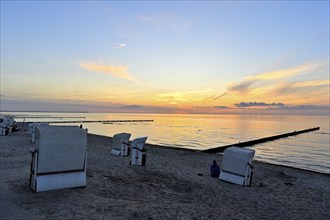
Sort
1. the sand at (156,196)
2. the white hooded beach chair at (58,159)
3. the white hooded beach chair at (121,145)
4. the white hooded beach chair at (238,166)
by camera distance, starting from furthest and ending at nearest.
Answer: the white hooded beach chair at (121,145), the white hooded beach chair at (238,166), the white hooded beach chair at (58,159), the sand at (156,196)

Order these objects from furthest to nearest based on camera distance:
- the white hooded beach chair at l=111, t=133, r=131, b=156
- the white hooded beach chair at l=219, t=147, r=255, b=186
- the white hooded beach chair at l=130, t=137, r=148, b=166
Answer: the white hooded beach chair at l=111, t=133, r=131, b=156 → the white hooded beach chair at l=130, t=137, r=148, b=166 → the white hooded beach chair at l=219, t=147, r=255, b=186

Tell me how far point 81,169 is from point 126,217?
123 inches

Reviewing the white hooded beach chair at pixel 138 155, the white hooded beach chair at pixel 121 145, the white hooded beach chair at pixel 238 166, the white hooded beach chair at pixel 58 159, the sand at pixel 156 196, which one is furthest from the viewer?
the white hooded beach chair at pixel 121 145

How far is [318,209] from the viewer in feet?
35.9

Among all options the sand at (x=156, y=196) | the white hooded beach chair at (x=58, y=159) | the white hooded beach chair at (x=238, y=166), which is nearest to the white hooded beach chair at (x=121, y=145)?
the sand at (x=156, y=196)

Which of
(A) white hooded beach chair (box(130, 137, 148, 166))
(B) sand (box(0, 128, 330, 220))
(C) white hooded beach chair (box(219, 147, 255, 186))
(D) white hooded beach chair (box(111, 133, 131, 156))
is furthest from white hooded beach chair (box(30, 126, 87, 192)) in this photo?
(D) white hooded beach chair (box(111, 133, 131, 156))

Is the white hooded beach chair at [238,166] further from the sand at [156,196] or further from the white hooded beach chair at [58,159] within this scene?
the white hooded beach chair at [58,159]

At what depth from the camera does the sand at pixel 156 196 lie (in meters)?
7.81

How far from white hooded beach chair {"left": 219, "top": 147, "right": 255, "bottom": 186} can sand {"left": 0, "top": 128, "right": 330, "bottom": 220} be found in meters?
0.43

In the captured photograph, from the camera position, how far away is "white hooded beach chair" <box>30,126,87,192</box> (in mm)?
8961

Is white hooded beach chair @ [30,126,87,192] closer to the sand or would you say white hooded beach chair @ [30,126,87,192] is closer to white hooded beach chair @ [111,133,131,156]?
the sand

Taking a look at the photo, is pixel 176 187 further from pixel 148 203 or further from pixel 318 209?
pixel 318 209

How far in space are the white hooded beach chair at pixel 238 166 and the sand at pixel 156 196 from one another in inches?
16.9

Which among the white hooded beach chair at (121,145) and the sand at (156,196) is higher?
the white hooded beach chair at (121,145)
